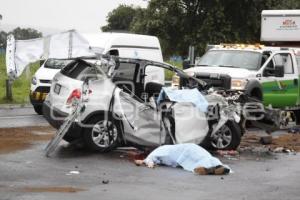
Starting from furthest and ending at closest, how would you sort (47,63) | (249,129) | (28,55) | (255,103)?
(47,63) → (28,55) → (249,129) → (255,103)

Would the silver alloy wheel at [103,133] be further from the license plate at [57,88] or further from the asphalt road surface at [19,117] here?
the asphalt road surface at [19,117]

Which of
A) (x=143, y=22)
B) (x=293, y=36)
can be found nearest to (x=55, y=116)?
(x=293, y=36)

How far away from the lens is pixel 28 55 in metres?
17.6

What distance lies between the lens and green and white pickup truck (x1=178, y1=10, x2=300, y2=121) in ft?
51.9

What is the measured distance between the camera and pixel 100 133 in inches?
443

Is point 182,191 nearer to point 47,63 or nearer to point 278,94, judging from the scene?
point 278,94

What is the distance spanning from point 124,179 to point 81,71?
3.21 meters

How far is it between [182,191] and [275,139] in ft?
21.6

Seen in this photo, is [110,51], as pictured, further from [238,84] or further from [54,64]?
[238,84]

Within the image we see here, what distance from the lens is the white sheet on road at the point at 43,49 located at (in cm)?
1454

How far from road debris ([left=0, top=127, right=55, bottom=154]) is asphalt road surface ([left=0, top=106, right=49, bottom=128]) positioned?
892 millimetres

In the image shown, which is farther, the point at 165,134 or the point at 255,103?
the point at 255,103

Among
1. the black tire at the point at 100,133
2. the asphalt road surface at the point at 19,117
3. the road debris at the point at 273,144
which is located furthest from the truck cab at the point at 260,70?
the black tire at the point at 100,133

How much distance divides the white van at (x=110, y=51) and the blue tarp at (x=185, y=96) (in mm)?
5416
